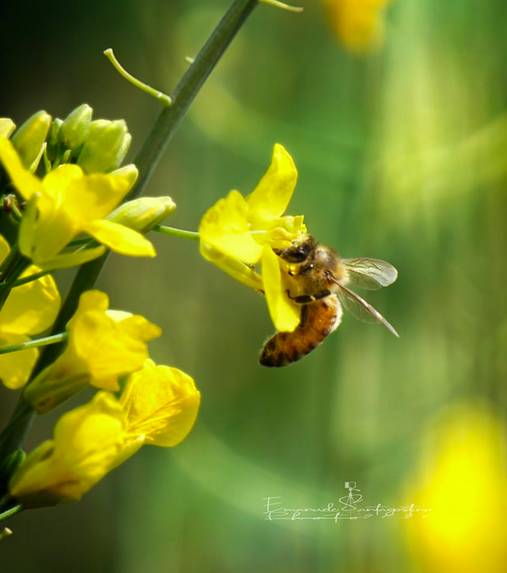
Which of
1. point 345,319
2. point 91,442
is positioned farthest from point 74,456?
point 345,319

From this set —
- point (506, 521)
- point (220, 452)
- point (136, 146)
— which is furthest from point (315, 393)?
point (136, 146)

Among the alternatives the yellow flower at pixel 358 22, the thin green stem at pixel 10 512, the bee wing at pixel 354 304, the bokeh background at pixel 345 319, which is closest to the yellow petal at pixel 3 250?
the thin green stem at pixel 10 512

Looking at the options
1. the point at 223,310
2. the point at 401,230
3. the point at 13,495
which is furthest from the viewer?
the point at 223,310

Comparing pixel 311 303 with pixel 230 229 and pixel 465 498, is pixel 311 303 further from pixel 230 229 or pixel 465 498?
pixel 465 498

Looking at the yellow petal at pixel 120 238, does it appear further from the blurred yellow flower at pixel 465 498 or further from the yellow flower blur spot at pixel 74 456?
the blurred yellow flower at pixel 465 498

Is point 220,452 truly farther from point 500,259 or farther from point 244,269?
point 244,269

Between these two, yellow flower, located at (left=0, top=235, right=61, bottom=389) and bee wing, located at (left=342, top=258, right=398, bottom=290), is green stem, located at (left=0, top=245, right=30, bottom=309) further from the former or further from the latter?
bee wing, located at (left=342, top=258, right=398, bottom=290)
